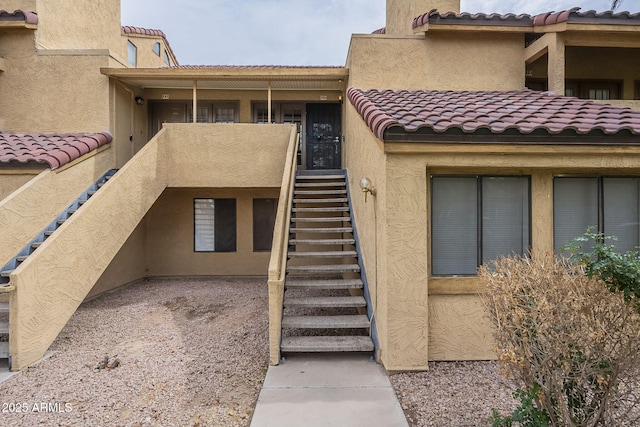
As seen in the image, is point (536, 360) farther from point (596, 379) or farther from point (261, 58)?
point (261, 58)

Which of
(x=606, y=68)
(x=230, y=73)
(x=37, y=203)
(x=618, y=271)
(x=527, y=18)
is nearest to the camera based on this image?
(x=618, y=271)

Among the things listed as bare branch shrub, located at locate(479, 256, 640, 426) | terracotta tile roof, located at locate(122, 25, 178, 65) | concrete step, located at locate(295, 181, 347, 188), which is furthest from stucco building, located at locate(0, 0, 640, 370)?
terracotta tile roof, located at locate(122, 25, 178, 65)

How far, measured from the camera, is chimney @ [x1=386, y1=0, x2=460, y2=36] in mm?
9211

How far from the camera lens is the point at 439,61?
869 cm

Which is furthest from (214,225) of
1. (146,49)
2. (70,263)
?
(146,49)

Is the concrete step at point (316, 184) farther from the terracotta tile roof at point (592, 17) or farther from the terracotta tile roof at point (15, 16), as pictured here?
the terracotta tile roof at point (15, 16)

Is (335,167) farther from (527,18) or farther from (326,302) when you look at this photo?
(326,302)

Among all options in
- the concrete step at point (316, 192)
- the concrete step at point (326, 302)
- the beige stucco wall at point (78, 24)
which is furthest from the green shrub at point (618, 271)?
the beige stucco wall at point (78, 24)

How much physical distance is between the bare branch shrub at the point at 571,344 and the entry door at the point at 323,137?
30.3 feet

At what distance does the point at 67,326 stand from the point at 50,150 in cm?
393

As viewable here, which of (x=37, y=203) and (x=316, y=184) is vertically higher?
(x=316, y=184)

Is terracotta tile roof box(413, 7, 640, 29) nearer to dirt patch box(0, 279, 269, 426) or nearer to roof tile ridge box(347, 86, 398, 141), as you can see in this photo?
roof tile ridge box(347, 86, 398, 141)

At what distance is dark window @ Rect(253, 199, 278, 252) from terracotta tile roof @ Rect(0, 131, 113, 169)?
456 cm

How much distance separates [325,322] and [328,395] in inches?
54.5
